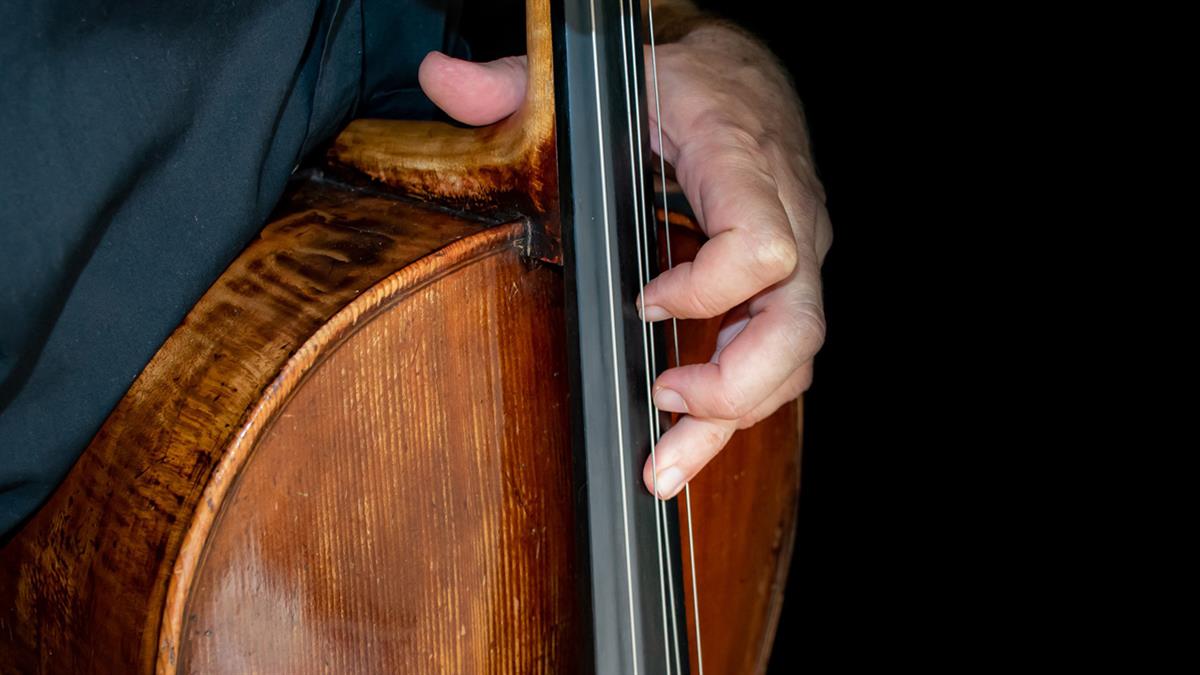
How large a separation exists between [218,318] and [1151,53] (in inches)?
39.4

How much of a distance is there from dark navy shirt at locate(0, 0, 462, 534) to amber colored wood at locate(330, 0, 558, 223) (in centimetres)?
6

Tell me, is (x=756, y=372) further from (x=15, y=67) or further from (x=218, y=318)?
(x=15, y=67)

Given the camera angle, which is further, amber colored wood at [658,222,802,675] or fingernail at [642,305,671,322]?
amber colored wood at [658,222,802,675]

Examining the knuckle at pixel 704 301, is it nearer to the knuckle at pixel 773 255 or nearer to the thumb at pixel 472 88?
the knuckle at pixel 773 255

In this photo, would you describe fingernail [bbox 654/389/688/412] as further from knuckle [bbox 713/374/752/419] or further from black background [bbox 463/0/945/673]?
black background [bbox 463/0/945/673]

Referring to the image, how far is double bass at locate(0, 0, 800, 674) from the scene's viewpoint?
0.49 m

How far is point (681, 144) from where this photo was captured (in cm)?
67

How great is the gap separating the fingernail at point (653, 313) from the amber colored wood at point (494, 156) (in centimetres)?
7

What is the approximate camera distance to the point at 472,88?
24.0 inches

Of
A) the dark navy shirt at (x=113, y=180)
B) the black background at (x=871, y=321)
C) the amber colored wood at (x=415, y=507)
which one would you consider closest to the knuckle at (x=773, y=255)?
the amber colored wood at (x=415, y=507)

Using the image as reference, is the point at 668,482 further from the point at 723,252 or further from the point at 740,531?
the point at 740,531

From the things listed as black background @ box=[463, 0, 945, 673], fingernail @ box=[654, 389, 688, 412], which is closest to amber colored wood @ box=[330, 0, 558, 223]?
fingernail @ box=[654, 389, 688, 412]

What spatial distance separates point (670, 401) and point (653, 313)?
5 centimetres

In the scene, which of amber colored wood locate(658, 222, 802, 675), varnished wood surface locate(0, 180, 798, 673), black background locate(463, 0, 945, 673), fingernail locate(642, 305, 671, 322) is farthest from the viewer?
black background locate(463, 0, 945, 673)
